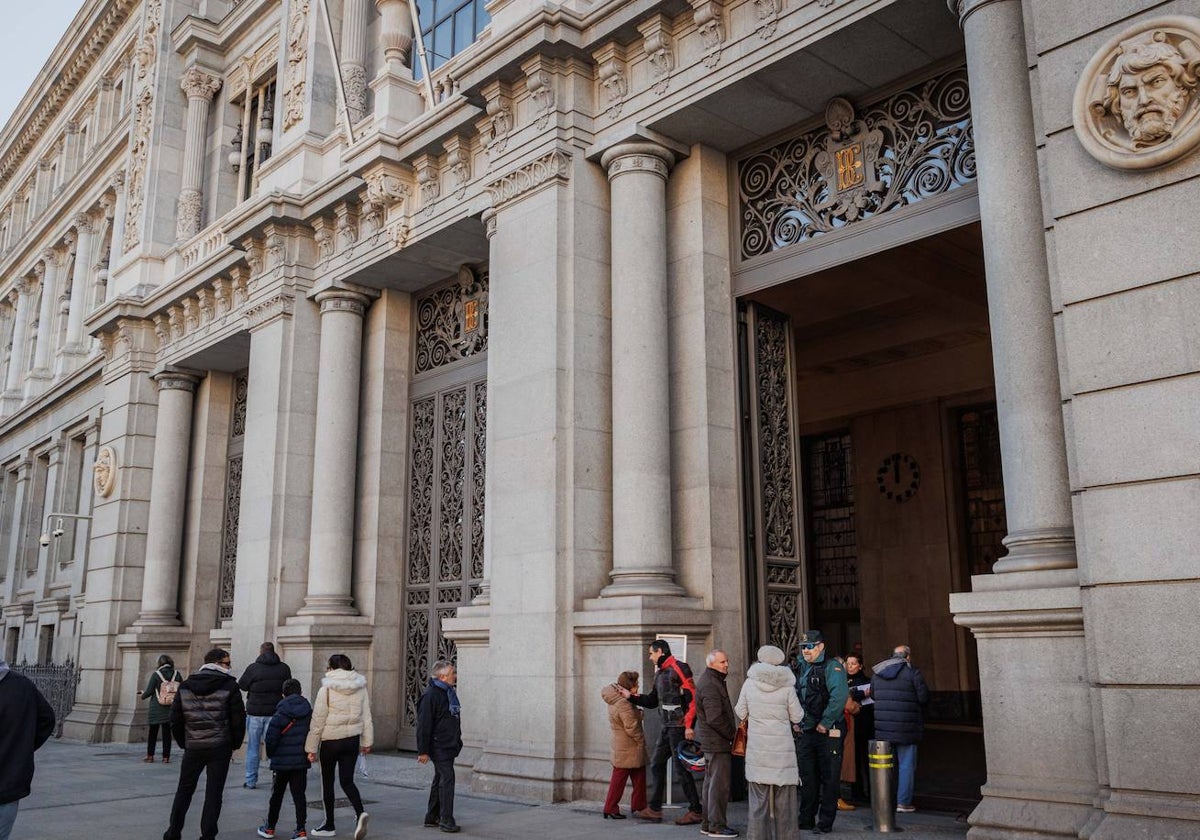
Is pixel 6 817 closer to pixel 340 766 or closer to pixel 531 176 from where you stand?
pixel 340 766

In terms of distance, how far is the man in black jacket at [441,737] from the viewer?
991 centimetres

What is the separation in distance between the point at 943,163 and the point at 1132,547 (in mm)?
4992

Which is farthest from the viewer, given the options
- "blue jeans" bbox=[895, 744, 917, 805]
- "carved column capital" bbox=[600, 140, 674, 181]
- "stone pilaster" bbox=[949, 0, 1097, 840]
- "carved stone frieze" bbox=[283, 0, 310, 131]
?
"carved stone frieze" bbox=[283, 0, 310, 131]

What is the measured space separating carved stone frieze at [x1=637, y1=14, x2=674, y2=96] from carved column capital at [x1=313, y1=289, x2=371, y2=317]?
7.32m

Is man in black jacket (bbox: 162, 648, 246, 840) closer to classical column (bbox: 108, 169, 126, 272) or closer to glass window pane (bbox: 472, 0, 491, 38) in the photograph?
glass window pane (bbox: 472, 0, 491, 38)

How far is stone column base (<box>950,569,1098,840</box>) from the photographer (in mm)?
7582

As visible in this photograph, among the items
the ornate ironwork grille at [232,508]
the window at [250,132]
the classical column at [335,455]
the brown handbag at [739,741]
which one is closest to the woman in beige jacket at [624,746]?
the brown handbag at [739,741]

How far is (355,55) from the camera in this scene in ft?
60.7

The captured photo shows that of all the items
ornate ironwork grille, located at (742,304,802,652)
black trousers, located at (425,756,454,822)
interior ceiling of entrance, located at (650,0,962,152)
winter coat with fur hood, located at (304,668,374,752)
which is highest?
interior ceiling of entrance, located at (650,0,962,152)

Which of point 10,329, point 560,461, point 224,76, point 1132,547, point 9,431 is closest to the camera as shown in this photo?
point 1132,547

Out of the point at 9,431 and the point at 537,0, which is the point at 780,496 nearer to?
the point at 537,0

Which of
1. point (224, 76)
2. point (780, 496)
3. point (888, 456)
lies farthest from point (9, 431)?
point (780, 496)

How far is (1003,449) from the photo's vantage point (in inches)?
339

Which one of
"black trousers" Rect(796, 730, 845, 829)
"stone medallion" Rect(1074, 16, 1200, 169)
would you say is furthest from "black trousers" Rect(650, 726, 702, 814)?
"stone medallion" Rect(1074, 16, 1200, 169)
